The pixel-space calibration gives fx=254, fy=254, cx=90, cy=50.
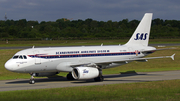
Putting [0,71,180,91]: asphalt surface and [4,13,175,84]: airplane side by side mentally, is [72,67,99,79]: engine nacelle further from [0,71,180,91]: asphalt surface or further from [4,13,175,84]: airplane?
[0,71,180,91]: asphalt surface

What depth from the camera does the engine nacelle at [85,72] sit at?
26.7m

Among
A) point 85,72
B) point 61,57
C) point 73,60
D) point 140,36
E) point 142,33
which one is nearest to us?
point 85,72

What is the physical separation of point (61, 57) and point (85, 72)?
11.8 feet

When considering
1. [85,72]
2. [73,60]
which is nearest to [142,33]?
[73,60]

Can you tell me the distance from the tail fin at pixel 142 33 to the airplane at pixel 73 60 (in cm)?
128

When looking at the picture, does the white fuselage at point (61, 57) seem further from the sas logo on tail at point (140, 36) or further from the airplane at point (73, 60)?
the sas logo on tail at point (140, 36)

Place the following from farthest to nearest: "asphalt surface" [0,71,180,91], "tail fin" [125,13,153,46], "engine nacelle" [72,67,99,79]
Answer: "tail fin" [125,13,153,46], "engine nacelle" [72,67,99,79], "asphalt surface" [0,71,180,91]

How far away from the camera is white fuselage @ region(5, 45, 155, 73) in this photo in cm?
2675

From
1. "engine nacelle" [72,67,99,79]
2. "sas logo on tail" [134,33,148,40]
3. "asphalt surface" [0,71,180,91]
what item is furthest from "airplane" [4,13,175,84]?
"sas logo on tail" [134,33,148,40]

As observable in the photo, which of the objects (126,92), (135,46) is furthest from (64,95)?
(135,46)

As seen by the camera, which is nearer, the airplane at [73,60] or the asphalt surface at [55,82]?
the asphalt surface at [55,82]

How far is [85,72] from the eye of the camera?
2694 cm

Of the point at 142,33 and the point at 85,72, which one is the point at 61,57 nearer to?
the point at 85,72

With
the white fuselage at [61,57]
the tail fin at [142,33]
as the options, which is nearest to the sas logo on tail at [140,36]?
Answer: the tail fin at [142,33]
